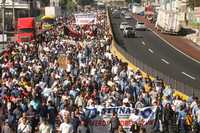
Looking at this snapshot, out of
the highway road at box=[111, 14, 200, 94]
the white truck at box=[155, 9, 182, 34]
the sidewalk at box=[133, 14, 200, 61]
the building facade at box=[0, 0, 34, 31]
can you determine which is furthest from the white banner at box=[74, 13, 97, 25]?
the building facade at box=[0, 0, 34, 31]

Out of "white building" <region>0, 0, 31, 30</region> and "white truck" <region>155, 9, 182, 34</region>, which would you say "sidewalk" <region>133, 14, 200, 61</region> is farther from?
"white building" <region>0, 0, 31, 30</region>

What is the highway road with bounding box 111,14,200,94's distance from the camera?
4734 cm

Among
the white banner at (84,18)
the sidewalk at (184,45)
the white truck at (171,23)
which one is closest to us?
the white banner at (84,18)

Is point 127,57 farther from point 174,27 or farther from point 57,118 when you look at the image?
point 174,27

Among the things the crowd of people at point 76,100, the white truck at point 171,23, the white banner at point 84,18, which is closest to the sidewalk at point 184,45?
the white truck at point 171,23

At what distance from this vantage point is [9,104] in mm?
20625

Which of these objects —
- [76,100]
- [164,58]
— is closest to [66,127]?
[76,100]

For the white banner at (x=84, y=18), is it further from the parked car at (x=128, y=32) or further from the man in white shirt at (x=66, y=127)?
the man in white shirt at (x=66, y=127)

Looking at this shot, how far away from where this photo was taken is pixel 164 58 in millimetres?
60969

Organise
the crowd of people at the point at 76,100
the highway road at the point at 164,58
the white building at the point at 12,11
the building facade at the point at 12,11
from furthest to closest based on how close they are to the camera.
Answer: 1. the white building at the point at 12,11
2. the building facade at the point at 12,11
3. the highway road at the point at 164,58
4. the crowd of people at the point at 76,100

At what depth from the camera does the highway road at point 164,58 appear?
47.3 meters

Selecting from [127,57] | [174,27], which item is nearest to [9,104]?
[127,57]

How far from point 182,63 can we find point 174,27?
32.7 metres

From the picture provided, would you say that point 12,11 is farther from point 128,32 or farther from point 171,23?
point 128,32
